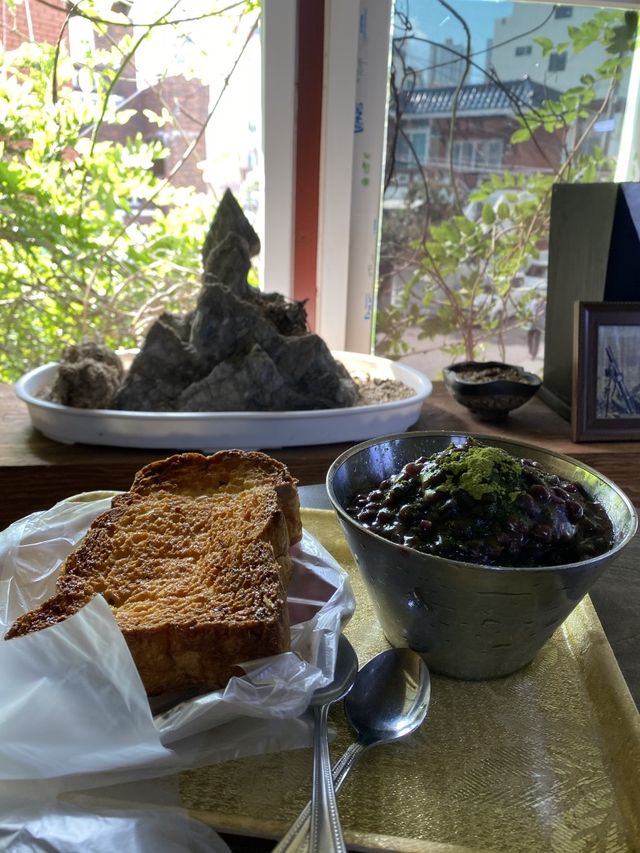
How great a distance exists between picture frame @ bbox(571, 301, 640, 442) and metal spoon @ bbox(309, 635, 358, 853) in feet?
3.26

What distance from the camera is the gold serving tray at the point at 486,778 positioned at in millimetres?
501

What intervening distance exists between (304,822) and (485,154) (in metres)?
1.78

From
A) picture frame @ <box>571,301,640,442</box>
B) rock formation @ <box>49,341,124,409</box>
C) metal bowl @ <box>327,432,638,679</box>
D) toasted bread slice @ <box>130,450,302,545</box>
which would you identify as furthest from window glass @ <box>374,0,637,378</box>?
metal bowl @ <box>327,432,638,679</box>

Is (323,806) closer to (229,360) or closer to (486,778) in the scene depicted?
(486,778)

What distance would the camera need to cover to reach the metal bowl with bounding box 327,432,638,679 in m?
0.57

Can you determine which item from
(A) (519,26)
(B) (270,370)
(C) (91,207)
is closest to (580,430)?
(B) (270,370)

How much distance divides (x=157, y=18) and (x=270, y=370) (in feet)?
3.19

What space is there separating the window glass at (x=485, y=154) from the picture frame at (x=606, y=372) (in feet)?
1.93

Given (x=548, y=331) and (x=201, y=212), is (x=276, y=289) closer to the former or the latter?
(x=201, y=212)

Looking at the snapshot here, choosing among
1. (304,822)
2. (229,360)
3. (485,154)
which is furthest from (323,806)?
(485,154)

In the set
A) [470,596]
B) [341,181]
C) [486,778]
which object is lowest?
[486,778]

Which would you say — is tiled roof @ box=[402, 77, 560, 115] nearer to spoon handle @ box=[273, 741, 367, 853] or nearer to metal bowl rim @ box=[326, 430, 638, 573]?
metal bowl rim @ box=[326, 430, 638, 573]

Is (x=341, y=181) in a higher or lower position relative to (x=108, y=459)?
higher

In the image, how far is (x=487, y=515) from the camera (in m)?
0.64
